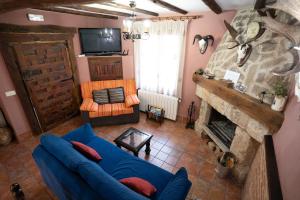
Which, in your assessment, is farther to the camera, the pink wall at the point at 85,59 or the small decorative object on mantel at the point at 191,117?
the small decorative object on mantel at the point at 191,117

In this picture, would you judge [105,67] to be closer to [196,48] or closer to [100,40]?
[100,40]

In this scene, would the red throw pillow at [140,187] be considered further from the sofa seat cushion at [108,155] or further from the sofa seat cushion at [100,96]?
the sofa seat cushion at [100,96]

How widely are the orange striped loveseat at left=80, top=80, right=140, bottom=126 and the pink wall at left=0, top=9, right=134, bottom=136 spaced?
0.38 meters

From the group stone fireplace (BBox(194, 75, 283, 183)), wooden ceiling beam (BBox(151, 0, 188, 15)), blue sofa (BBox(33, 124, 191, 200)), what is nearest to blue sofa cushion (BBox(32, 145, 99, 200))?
blue sofa (BBox(33, 124, 191, 200))

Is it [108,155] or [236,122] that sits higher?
[236,122]

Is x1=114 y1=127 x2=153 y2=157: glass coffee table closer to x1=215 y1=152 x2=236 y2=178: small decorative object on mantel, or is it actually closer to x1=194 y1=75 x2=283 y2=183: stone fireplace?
x1=215 y1=152 x2=236 y2=178: small decorative object on mantel

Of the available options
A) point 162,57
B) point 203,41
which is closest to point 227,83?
point 203,41

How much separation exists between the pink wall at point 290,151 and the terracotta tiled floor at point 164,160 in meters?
1.21

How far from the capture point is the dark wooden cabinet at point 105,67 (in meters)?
4.18

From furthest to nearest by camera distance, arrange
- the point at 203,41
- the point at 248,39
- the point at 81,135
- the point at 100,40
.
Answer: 1. the point at 100,40
2. the point at 203,41
3. the point at 81,135
4. the point at 248,39

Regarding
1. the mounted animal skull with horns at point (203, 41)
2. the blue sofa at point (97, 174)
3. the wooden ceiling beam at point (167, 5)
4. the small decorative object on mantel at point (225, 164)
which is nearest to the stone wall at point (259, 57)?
the mounted animal skull with horns at point (203, 41)

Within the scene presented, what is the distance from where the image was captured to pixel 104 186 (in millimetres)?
1439

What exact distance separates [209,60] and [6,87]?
12.6 feet

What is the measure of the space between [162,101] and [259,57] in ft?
7.45
